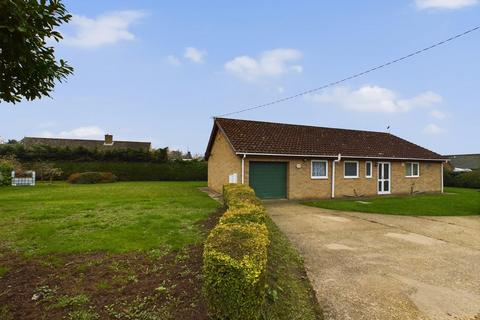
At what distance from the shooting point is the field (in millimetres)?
3801

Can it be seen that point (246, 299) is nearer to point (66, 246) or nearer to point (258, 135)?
point (66, 246)

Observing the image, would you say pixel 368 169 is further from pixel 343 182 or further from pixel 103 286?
pixel 103 286

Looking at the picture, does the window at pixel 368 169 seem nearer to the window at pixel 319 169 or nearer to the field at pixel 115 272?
the window at pixel 319 169

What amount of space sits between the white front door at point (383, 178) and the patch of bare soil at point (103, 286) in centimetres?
1770

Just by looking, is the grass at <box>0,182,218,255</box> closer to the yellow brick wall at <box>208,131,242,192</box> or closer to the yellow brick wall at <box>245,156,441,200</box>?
the yellow brick wall at <box>208,131,242,192</box>

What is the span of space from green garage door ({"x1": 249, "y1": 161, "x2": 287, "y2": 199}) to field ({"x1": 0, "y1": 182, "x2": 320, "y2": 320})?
7.92 m

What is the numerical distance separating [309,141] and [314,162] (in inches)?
67.4

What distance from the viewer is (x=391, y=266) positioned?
6.05m

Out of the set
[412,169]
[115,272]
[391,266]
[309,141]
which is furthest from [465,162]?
[115,272]

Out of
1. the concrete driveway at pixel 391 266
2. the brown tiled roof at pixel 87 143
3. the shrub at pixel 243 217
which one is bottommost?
the concrete driveway at pixel 391 266

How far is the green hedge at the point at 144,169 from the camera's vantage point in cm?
3061

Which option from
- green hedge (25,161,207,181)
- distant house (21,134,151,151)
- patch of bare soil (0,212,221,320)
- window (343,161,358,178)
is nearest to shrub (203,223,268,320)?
patch of bare soil (0,212,221,320)

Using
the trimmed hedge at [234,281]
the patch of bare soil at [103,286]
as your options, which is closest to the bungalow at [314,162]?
the patch of bare soil at [103,286]

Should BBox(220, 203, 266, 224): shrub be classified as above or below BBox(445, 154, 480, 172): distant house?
below
